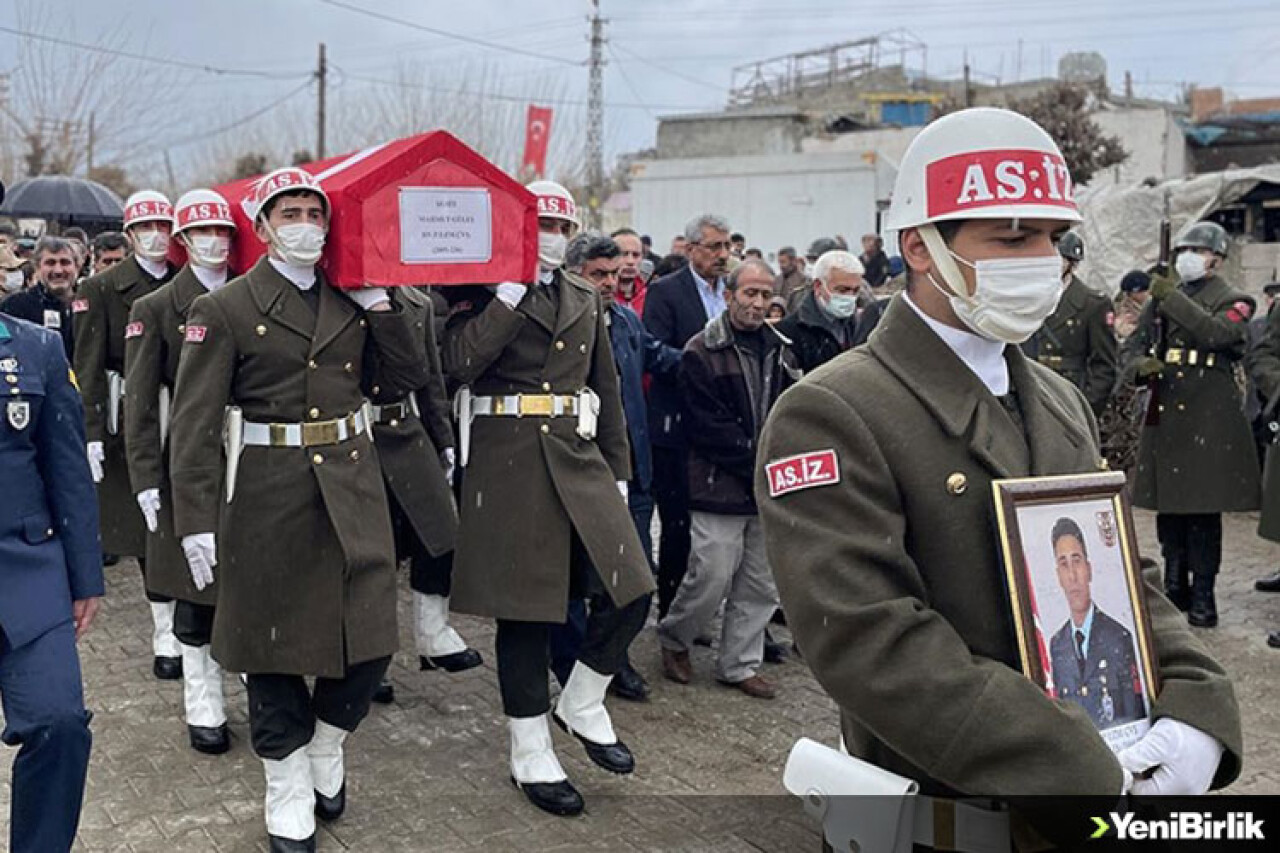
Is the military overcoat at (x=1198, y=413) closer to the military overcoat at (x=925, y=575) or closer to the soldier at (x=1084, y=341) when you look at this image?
the soldier at (x=1084, y=341)

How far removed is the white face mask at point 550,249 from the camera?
203 inches

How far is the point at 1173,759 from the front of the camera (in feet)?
6.94

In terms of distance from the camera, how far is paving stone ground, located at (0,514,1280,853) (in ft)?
14.9

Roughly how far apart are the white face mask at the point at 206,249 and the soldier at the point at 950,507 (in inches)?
169

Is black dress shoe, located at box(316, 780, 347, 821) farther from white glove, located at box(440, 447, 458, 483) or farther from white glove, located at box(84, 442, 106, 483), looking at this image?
white glove, located at box(84, 442, 106, 483)

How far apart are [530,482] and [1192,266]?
4.52 m

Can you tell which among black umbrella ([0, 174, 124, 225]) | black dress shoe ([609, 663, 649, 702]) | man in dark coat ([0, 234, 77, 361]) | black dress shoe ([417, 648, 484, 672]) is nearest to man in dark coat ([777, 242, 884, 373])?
black dress shoe ([609, 663, 649, 702])

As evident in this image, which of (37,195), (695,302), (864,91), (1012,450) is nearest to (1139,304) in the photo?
(695,302)

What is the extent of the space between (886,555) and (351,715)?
9.61ft

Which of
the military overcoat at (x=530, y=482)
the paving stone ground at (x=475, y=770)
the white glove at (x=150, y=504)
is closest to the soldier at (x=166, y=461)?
the white glove at (x=150, y=504)

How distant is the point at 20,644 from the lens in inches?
140

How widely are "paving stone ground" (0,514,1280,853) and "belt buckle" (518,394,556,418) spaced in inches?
56.9

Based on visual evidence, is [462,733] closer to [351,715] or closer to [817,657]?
[351,715]

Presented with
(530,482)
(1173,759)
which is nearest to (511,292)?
(530,482)
